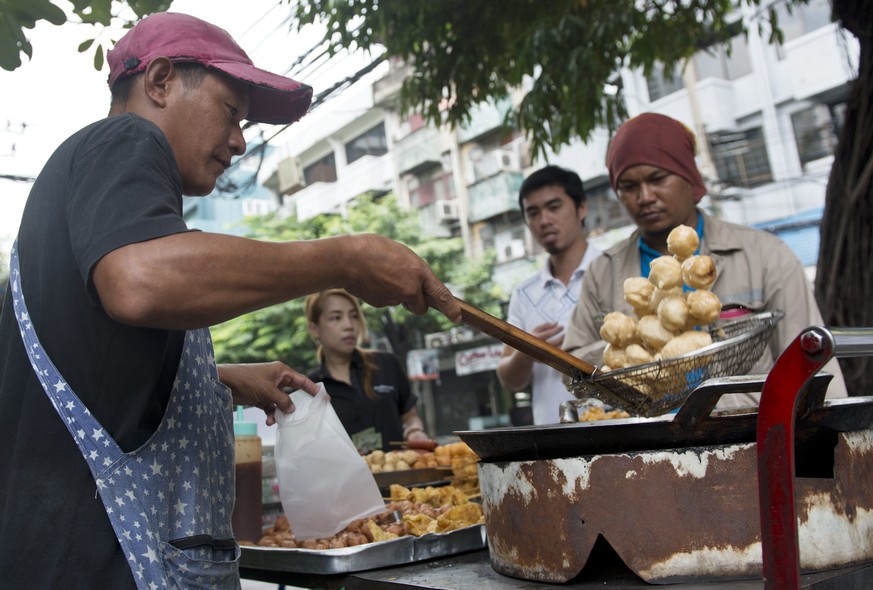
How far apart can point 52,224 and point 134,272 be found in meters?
0.31

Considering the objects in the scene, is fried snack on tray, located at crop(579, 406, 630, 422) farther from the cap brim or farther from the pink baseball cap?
the pink baseball cap

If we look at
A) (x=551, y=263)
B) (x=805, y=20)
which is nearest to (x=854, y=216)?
(x=551, y=263)

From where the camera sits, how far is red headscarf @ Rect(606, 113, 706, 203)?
2.52 m

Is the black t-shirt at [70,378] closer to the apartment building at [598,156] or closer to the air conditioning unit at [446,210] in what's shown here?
the apartment building at [598,156]

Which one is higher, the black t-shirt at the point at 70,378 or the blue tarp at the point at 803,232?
the blue tarp at the point at 803,232

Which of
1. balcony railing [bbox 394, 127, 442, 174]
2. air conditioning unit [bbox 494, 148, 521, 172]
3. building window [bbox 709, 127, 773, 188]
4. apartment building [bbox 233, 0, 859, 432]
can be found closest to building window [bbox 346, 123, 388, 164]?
apartment building [bbox 233, 0, 859, 432]

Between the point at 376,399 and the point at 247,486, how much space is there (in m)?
2.11

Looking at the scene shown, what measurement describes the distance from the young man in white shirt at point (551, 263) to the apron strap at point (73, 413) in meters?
2.52

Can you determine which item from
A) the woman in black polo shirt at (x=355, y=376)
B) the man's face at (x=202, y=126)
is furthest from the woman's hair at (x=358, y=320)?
the man's face at (x=202, y=126)

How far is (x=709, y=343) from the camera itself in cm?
191

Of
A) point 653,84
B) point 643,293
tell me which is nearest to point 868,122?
point 643,293

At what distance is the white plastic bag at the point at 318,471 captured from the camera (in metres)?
2.05

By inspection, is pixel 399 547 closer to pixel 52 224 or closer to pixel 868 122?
pixel 52 224

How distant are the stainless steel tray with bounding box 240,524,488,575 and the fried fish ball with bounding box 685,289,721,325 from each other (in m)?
0.80
